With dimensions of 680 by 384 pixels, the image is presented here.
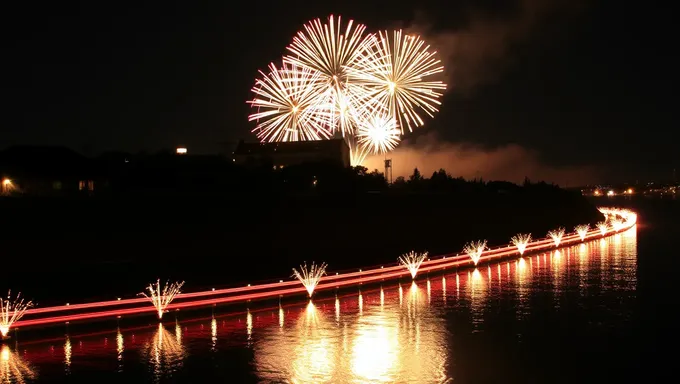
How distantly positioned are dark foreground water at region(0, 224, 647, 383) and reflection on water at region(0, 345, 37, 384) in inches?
1.6

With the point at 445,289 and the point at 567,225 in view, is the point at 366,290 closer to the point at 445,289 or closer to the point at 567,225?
the point at 445,289

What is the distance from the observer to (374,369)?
15625 millimetres

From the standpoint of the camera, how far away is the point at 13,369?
16.2 m

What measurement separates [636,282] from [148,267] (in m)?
20.0

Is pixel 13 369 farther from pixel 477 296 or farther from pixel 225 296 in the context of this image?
pixel 477 296

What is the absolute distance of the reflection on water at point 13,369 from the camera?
15336 millimetres

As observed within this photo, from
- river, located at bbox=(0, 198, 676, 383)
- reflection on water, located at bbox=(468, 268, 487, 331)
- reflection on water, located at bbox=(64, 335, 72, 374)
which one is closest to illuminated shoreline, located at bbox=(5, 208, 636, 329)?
river, located at bbox=(0, 198, 676, 383)

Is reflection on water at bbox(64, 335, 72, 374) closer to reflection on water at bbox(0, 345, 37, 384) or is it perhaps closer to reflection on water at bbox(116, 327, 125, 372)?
reflection on water at bbox(0, 345, 37, 384)

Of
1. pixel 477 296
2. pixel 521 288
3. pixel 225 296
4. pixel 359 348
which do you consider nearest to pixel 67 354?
pixel 359 348

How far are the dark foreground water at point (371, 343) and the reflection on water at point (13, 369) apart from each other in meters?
0.04

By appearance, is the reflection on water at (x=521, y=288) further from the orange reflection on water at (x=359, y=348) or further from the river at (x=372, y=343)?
the orange reflection on water at (x=359, y=348)

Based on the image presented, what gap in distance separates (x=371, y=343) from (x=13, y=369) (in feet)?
26.6

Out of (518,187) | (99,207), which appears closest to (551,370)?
(99,207)

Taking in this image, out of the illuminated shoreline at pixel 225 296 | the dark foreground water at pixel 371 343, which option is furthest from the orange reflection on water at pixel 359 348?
the illuminated shoreline at pixel 225 296
